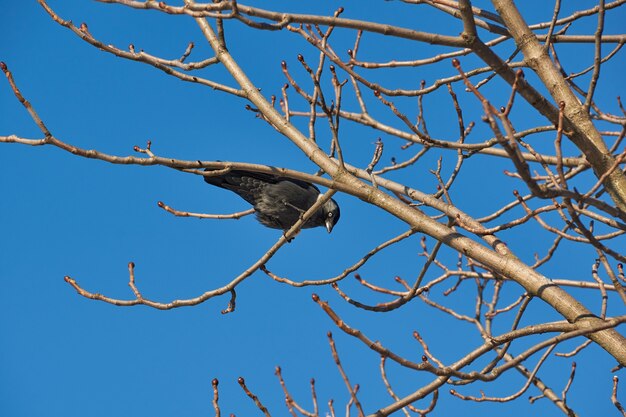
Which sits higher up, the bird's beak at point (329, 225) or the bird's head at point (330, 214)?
the bird's head at point (330, 214)

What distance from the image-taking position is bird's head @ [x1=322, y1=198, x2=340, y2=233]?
8182mm

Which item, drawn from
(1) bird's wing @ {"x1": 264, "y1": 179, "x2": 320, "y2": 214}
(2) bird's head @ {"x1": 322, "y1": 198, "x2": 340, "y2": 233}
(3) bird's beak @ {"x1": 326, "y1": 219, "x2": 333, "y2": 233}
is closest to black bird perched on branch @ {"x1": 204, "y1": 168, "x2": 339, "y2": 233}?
(1) bird's wing @ {"x1": 264, "y1": 179, "x2": 320, "y2": 214}

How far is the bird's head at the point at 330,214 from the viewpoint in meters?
8.18

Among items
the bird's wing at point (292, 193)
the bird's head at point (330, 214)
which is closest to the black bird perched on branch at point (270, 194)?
the bird's wing at point (292, 193)

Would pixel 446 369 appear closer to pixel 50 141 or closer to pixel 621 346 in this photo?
pixel 621 346

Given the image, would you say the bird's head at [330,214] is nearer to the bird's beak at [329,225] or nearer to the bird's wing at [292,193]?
the bird's beak at [329,225]

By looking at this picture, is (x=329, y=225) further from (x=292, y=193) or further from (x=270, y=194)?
(x=270, y=194)

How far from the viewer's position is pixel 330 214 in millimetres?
8219

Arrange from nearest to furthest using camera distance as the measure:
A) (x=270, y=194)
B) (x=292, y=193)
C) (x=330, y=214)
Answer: (x=270, y=194) → (x=292, y=193) → (x=330, y=214)

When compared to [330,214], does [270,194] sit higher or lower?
lower

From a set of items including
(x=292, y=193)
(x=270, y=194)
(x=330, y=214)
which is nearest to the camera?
(x=270, y=194)

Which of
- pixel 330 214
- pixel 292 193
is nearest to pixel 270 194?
pixel 292 193

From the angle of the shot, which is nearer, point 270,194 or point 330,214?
point 270,194

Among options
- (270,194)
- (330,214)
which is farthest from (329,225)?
(270,194)
